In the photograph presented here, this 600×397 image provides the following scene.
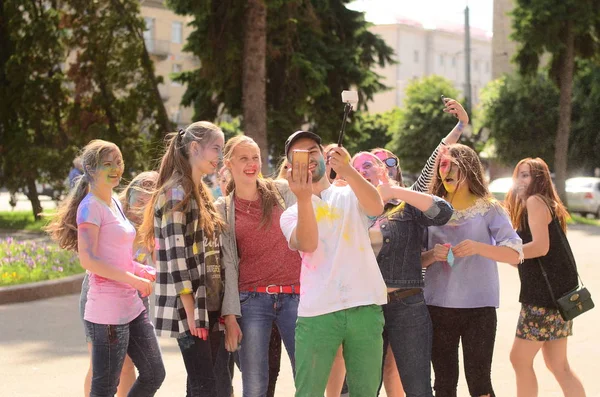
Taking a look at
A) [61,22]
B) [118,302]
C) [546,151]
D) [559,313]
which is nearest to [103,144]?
[118,302]

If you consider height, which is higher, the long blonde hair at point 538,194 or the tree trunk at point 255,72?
the tree trunk at point 255,72

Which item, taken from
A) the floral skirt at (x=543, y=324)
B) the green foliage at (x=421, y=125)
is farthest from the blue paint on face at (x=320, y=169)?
the green foliage at (x=421, y=125)

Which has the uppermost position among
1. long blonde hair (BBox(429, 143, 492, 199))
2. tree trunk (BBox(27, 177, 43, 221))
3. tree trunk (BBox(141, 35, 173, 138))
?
tree trunk (BBox(141, 35, 173, 138))

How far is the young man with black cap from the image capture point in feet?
14.8

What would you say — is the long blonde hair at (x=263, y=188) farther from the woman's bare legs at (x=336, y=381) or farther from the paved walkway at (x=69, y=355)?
the paved walkway at (x=69, y=355)

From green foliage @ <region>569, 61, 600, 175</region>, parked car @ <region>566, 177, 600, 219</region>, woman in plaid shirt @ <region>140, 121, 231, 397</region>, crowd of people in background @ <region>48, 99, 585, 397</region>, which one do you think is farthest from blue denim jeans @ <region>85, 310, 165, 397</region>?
green foliage @ <region>569, 61, 600, 175</region>

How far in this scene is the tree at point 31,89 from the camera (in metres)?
25.6

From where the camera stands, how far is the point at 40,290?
11.8 meters

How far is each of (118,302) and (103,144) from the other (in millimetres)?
874

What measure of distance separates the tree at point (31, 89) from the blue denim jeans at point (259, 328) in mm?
21089

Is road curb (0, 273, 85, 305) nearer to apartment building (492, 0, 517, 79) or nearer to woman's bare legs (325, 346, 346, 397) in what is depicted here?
woman's bare legs (325, 346, 346, 397)

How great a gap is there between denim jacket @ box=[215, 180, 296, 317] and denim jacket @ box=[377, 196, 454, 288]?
0.60 metres

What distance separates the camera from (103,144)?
17.7 feet

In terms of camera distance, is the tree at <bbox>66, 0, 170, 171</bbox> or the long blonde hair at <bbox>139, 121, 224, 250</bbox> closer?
the long blonde hair at <bbox>139, 121, 224, 250</bbox>
